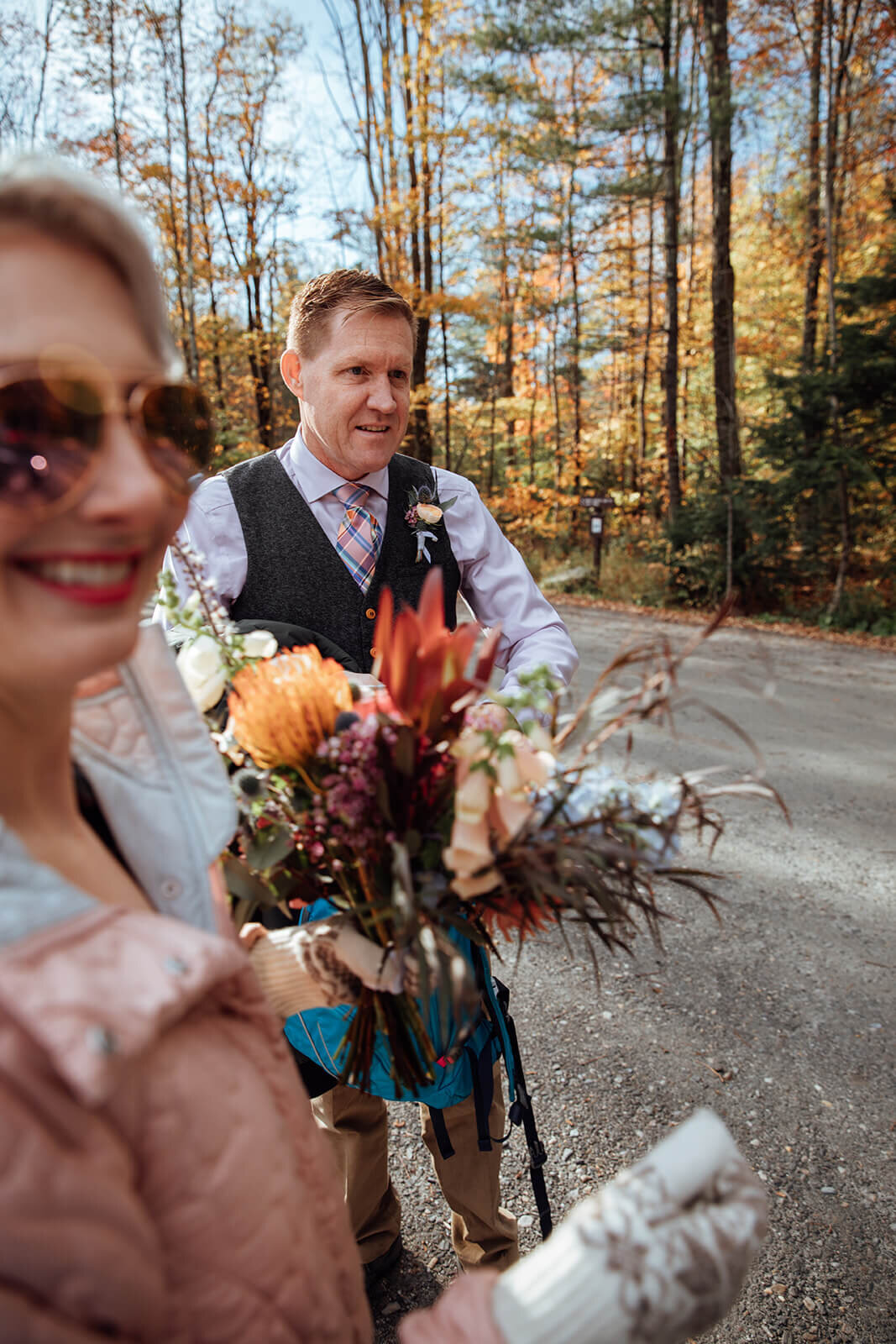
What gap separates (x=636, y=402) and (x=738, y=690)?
46.5ft

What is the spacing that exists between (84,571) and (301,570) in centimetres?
124

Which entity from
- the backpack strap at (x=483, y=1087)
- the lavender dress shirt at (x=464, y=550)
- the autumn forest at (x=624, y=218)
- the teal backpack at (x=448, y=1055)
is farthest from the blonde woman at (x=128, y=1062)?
the autumn forest at (x=624, y=218)

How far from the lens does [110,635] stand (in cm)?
69

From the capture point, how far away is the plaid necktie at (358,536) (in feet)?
6.45

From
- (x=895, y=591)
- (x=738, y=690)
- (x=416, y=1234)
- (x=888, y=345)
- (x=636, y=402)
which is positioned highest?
(x=636, y=402)

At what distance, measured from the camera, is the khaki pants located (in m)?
1.66

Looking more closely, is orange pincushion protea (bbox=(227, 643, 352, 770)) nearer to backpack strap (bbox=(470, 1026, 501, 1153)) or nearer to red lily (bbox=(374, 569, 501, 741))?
red lily (bbox=(374, 569, 501, 741))

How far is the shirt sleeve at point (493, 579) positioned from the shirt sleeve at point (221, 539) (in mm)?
536

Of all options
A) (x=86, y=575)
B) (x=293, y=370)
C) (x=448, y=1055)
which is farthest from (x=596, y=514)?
(x=86, y=575)

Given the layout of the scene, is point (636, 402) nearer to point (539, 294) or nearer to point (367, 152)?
point (539, 294)

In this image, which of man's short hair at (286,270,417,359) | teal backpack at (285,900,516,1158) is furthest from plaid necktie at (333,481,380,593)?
teal backpack at (285,900,516,1158)

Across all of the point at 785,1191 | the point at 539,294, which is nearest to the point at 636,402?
the point at 539,294

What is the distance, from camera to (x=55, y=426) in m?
0.63

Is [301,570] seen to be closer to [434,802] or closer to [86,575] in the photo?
[434,802]
